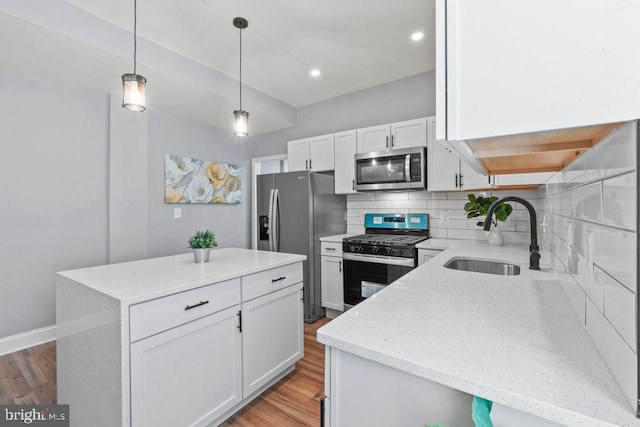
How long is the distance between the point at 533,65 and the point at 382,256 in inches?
93.4

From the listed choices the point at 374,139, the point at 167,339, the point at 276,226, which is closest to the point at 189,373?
the point at 167,339

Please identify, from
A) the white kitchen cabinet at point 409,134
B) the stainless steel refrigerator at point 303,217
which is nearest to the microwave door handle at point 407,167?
the white kitchen cabinet at point 409,134

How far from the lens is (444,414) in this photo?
0.63 m

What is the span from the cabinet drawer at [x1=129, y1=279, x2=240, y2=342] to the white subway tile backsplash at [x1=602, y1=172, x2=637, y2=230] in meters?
1.54

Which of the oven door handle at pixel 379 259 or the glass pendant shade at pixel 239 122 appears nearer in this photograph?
the glass pendant shade at pixel 239 122

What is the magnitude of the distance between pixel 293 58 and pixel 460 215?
233 centimetres

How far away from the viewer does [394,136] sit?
119 inches

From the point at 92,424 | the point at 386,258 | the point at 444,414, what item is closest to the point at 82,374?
the point at 92,424

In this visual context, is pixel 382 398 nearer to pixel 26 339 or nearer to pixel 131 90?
pixel 131 90

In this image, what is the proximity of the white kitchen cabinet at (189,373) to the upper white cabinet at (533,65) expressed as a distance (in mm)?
1465

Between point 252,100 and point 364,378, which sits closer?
point 364,378

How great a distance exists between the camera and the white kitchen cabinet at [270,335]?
174cm

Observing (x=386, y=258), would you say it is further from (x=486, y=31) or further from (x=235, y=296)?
(x=486, y=31)

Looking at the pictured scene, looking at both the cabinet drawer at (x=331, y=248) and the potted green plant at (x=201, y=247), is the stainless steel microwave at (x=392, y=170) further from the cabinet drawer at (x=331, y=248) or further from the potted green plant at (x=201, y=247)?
the potted green plant at (x=201, y=247)
